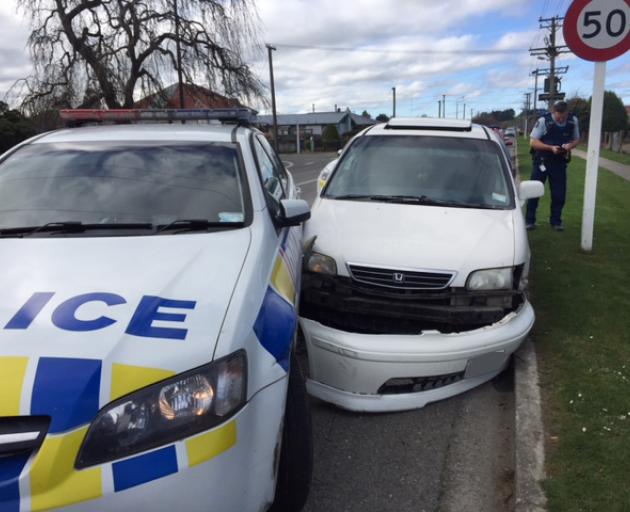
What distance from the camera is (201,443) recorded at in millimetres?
1784

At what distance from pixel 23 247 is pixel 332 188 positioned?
2.64 m

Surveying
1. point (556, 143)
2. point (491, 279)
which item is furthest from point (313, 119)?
point (491, 279)

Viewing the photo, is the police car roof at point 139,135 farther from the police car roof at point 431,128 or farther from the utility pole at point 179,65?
the utility pole at point 179,65

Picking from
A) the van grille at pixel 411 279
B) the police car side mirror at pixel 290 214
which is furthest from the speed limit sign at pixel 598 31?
the police car side mirror at pixel 290 214

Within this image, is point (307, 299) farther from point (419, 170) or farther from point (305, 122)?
point (305, 122)

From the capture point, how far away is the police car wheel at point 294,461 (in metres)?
2.31

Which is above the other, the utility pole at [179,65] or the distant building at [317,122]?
the utility pole at [179,65]

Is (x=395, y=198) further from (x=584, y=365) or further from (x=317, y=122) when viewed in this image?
(x=317, y=122)

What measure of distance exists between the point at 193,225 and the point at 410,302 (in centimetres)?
137

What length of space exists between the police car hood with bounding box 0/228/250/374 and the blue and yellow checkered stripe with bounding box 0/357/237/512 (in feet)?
0.12

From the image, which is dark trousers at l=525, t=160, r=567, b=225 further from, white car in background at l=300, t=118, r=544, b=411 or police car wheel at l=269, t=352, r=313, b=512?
police car wheel at l=269, t=352, r=313, b=512

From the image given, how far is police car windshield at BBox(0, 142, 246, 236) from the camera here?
9.60 feet

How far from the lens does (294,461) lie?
2.32m

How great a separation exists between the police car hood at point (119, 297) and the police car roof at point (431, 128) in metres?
2.81
